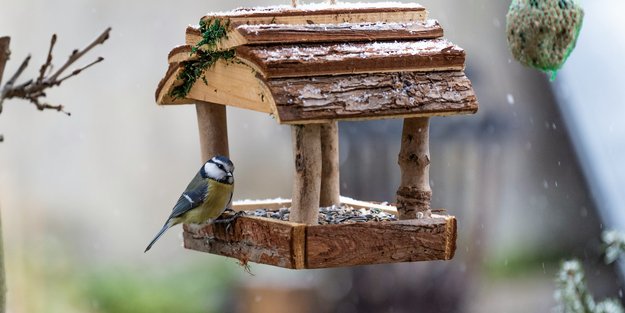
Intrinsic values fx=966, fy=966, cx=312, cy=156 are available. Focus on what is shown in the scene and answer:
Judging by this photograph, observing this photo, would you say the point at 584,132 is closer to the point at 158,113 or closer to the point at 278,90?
the point at 158,113

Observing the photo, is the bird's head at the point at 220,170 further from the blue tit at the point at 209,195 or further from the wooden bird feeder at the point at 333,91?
the wooden bird feeder at the point at 333,91

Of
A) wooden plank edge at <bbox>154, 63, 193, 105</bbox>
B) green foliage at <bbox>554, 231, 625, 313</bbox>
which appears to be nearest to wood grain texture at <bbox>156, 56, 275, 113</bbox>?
wooden plank edge at <bbox>154, 63, 193, 105</bbox>

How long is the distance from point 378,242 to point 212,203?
55cm

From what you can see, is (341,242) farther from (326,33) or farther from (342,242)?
(326,33)

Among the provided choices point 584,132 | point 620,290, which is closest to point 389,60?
point 584,132

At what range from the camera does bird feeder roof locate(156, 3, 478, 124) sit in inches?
98.0

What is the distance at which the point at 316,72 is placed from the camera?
2.52 meters

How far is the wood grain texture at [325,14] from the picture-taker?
2.68 meters

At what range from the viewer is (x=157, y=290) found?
615cm

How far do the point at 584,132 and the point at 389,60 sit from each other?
11.9 feet

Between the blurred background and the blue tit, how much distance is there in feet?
9.22

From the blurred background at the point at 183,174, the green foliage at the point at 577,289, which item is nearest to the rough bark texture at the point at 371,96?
the green foliage at the point at 577,289

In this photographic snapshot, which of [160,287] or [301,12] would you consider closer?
[301,12]

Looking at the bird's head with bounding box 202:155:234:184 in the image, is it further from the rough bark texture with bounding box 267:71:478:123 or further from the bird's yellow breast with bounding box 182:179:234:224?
the rough bark texture with bounding box 267:71:478:123
